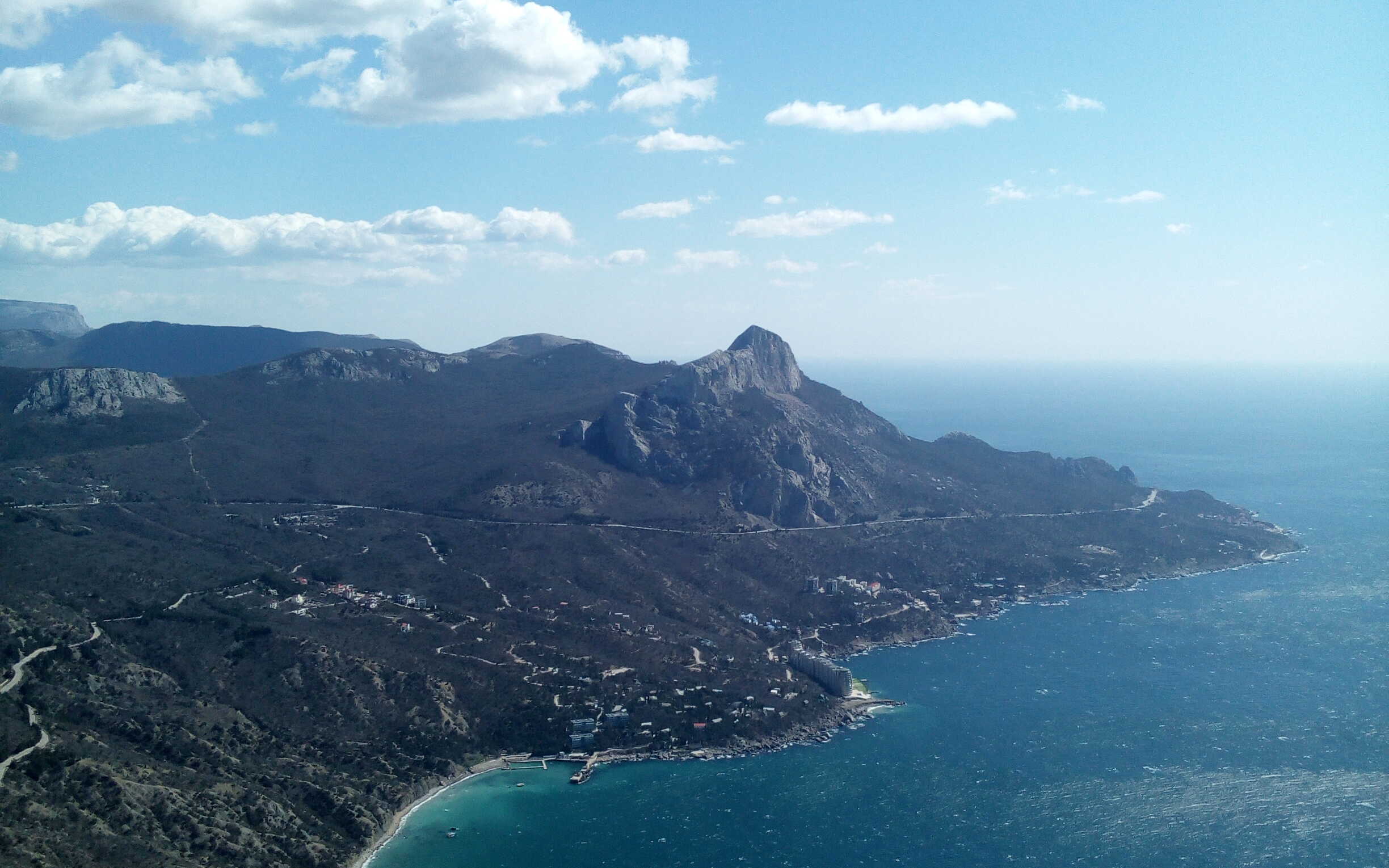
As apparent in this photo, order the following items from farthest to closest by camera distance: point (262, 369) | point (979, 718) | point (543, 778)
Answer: point (262, 369) < point (979, 718) < point (543, 778)

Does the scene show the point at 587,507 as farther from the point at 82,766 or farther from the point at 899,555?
the point at 82,766

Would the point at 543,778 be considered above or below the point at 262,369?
below

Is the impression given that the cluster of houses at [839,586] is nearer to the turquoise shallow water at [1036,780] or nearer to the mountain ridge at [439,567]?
the mountain ridge at [439,567]

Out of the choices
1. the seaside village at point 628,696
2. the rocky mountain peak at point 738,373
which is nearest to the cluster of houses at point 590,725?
the seaside village at point 628,696

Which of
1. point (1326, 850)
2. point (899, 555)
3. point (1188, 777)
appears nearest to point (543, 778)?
point (1188, 777)

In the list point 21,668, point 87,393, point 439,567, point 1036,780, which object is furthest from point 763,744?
→ point 87,393

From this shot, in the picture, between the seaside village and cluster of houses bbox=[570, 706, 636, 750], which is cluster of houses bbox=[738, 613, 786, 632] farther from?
cluster of houses bbox=[570, 706, 636, 750]

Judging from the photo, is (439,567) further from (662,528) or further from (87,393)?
(87,393)
